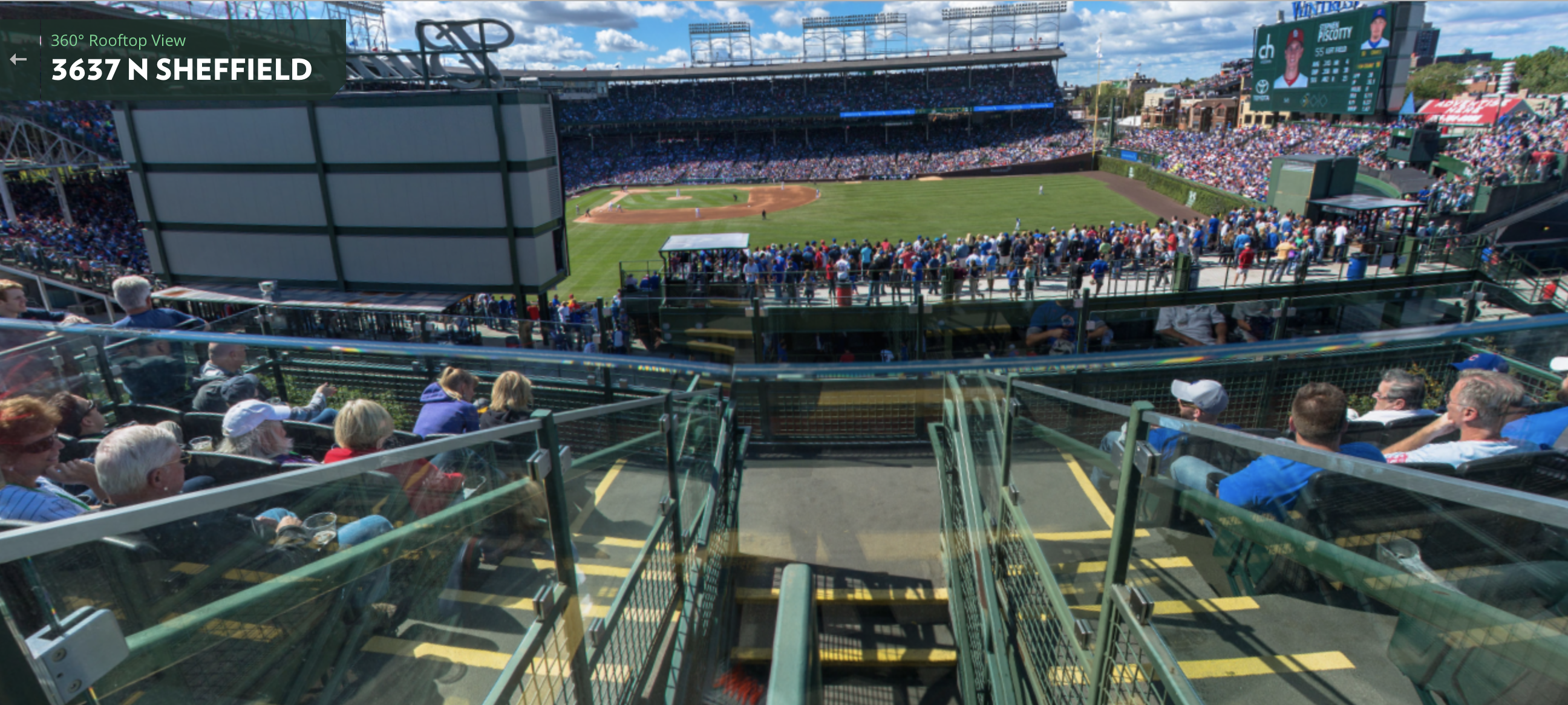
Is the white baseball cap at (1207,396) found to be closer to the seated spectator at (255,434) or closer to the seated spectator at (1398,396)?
the seated spectator at (1398,396)

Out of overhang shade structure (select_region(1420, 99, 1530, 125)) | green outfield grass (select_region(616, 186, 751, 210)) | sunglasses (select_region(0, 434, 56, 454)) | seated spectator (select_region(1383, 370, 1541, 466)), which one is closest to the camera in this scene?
seated spectator (select_region(1383, 370, 1541, 466))

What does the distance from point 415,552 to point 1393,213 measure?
103ft

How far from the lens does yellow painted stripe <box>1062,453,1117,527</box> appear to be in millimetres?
2504

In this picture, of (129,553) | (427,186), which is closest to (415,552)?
(129,553)

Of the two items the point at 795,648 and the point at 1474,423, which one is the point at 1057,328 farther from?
the point at 795,648

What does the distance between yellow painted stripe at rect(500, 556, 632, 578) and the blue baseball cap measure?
6.24 m

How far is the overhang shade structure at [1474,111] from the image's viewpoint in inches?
1658

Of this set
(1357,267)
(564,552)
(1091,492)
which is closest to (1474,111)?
(1357,267)

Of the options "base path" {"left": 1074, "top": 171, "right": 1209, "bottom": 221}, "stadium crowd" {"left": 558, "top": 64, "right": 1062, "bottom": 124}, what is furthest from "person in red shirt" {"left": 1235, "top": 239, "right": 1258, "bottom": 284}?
"stadium crowd" {"left": 558, "top": 64, "right": 1062, "bottom": 124}

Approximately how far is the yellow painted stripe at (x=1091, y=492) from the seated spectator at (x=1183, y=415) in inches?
2.1

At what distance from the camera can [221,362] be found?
4973 mm

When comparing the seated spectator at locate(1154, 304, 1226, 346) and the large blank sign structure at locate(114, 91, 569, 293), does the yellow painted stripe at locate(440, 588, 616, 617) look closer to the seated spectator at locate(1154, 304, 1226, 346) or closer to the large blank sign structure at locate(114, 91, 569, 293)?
the large blank sign structure at locate(114, 91, 569, 293)

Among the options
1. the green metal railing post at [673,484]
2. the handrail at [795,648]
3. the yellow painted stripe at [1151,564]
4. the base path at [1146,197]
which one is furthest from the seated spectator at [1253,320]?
the base path at [1146,197]
